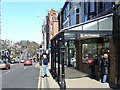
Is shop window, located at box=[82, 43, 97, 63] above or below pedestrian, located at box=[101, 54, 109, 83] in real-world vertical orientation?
above

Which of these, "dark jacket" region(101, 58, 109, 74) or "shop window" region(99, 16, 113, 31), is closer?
"shop window" region(99, 16, 113, 31)

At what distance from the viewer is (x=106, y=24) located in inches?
446

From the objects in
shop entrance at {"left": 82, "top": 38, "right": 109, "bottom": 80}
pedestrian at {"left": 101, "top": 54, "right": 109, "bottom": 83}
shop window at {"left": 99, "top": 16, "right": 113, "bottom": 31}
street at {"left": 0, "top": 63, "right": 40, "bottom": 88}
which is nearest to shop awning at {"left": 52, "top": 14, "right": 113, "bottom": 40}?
shop window at {"left": 99, "top": 16, "right": 113, "bottom": 31}

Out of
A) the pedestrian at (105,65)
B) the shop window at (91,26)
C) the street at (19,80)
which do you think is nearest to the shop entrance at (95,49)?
the pedestrian at (105,65)

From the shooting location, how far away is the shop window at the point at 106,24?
11221mm

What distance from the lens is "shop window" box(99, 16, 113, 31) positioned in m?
11.2

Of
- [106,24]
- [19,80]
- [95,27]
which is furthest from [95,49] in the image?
[19,80]

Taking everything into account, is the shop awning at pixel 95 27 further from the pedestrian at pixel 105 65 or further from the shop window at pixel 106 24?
the pedestrian at pixel 105 65

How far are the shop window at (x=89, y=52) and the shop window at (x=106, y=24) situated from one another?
4430mm

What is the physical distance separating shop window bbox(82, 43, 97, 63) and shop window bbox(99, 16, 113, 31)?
4.43 m

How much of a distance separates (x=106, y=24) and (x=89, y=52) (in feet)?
21.9

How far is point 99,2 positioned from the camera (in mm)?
14891

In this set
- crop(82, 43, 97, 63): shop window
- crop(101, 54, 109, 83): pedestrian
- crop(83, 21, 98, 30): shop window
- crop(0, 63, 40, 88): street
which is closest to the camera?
crop(83, 21, 98, 30): shop window

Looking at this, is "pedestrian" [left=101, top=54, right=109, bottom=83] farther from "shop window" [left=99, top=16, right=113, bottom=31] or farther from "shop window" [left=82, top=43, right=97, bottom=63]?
"shop window" [left=82, top=43, right=97, bottom=63]
